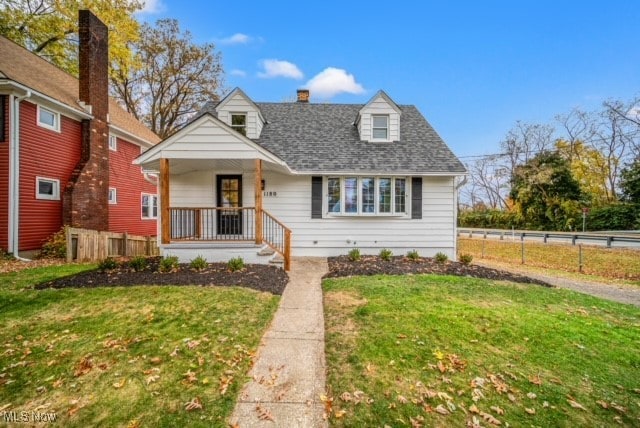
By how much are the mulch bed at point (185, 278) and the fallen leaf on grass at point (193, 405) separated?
3454 mm

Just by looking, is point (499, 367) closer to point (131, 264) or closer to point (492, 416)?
point (492, 416)

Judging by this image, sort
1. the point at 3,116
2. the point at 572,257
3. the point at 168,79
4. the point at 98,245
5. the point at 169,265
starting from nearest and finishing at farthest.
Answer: the point at 169,265 < the point at 3,116 < the point at 98,245 < the point at 572,257 < the point at 168,79

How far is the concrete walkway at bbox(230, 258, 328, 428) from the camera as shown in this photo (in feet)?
9.03

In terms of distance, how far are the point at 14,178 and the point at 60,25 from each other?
1297 centimetres

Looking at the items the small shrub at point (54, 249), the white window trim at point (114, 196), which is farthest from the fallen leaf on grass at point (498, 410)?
the white window trim at point (114, 196)

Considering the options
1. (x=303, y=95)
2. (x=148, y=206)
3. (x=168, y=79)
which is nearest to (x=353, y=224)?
(x=303, y=95)

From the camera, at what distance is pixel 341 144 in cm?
1186

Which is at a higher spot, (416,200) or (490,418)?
(416,200)

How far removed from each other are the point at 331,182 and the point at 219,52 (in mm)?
21517

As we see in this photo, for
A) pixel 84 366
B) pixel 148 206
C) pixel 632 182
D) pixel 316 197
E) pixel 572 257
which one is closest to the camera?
pixel 84 366

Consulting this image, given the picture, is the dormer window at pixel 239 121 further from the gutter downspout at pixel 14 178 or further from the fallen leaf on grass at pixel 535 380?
the fallen leaf on grass at pixel 535 380

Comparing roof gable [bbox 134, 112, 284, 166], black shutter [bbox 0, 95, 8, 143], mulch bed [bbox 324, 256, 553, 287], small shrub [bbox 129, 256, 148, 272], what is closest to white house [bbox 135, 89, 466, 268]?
mulch bed [bbox 324, 256, 553, 287]

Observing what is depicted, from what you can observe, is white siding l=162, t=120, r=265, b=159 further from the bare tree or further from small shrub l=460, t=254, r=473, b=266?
the bare tree

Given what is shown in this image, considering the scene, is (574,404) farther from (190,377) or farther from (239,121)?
(239,121)
